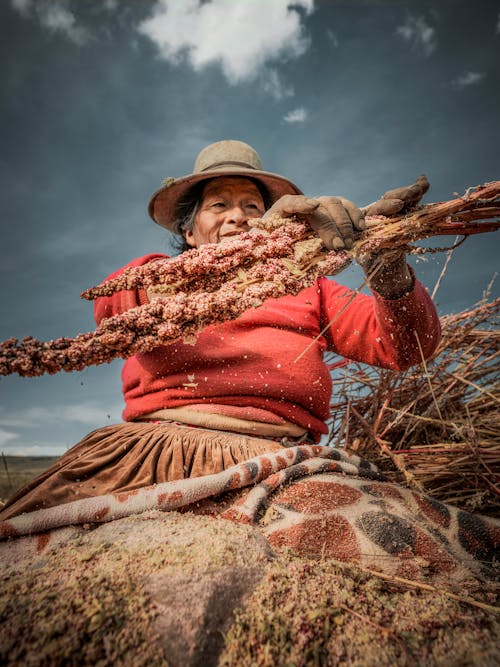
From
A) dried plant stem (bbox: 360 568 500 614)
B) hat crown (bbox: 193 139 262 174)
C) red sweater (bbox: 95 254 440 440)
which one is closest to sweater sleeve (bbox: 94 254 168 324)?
red sweater (bbox: 95 254 440 440)

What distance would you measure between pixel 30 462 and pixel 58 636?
8358mm

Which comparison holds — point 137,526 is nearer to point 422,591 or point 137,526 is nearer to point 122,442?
point 122,442

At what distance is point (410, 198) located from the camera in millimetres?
1322

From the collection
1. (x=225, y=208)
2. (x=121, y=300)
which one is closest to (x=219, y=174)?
(x=225, y=208)

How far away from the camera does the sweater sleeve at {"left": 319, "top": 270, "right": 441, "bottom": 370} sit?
1.88 metres

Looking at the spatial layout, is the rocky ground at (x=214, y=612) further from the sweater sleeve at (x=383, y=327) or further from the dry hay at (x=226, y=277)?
the sweater sleeve at (x=383, y=327)

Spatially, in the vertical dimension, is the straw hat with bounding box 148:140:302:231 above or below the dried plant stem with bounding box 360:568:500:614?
above

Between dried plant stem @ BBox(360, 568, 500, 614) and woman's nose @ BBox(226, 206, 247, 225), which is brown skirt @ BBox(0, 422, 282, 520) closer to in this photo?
dried plant stem @ BBox(360, 568, 500, 614)

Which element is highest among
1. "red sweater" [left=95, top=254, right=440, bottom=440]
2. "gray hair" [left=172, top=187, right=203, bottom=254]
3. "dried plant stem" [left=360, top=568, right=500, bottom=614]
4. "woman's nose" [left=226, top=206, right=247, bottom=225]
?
→ "gray hair" [left=172, top=187, right=203, bottom=254]

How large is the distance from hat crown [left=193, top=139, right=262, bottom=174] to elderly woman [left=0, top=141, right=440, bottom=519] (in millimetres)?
14

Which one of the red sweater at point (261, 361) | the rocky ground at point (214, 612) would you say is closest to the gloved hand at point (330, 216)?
the red sweater at point (261, 361)

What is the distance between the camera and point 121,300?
1.83 meters

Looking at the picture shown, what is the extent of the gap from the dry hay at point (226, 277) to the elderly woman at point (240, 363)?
0.07 metres

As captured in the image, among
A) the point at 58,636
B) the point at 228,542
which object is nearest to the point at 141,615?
the point at 58,636
